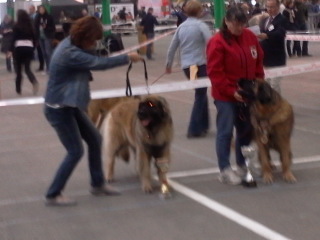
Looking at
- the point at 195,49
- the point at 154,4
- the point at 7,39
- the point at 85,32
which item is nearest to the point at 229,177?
the point at 85,32

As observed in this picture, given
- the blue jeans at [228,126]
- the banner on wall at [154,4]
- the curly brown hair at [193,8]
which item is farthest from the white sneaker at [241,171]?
the banner on wall at [154,4]

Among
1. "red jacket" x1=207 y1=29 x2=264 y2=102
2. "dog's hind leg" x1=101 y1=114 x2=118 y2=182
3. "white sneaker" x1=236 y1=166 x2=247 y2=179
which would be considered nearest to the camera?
"red jacket" x1=207 y1=29 x2=264 y2=102

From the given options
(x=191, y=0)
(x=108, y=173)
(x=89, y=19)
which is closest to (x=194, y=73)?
(x=191, y=0)

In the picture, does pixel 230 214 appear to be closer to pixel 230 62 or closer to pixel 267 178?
pixel 267 178

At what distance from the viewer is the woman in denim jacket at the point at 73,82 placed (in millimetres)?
6617

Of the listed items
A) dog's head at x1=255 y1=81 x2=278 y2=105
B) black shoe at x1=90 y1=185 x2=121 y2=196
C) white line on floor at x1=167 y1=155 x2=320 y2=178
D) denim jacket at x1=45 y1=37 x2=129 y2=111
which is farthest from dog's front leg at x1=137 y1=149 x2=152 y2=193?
dog's head at x1=255 y1=81 x2=278 y2=105

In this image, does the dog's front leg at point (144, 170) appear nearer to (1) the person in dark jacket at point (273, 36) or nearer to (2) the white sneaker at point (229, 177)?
(2) the white sneaker at point (229, 177)

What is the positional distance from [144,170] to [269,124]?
1.34 m

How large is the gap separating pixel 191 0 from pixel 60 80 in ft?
12.6

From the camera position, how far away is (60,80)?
6695 millimetres

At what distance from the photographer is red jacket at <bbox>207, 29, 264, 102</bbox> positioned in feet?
23.8

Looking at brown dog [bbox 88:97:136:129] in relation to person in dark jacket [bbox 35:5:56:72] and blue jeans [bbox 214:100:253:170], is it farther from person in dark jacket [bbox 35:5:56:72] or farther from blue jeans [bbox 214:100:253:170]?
person in dark jacket [bbox 35:5:56:72]

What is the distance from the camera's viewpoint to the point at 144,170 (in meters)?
7.36

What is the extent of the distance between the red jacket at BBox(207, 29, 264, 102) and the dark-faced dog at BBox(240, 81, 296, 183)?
0.61ft
